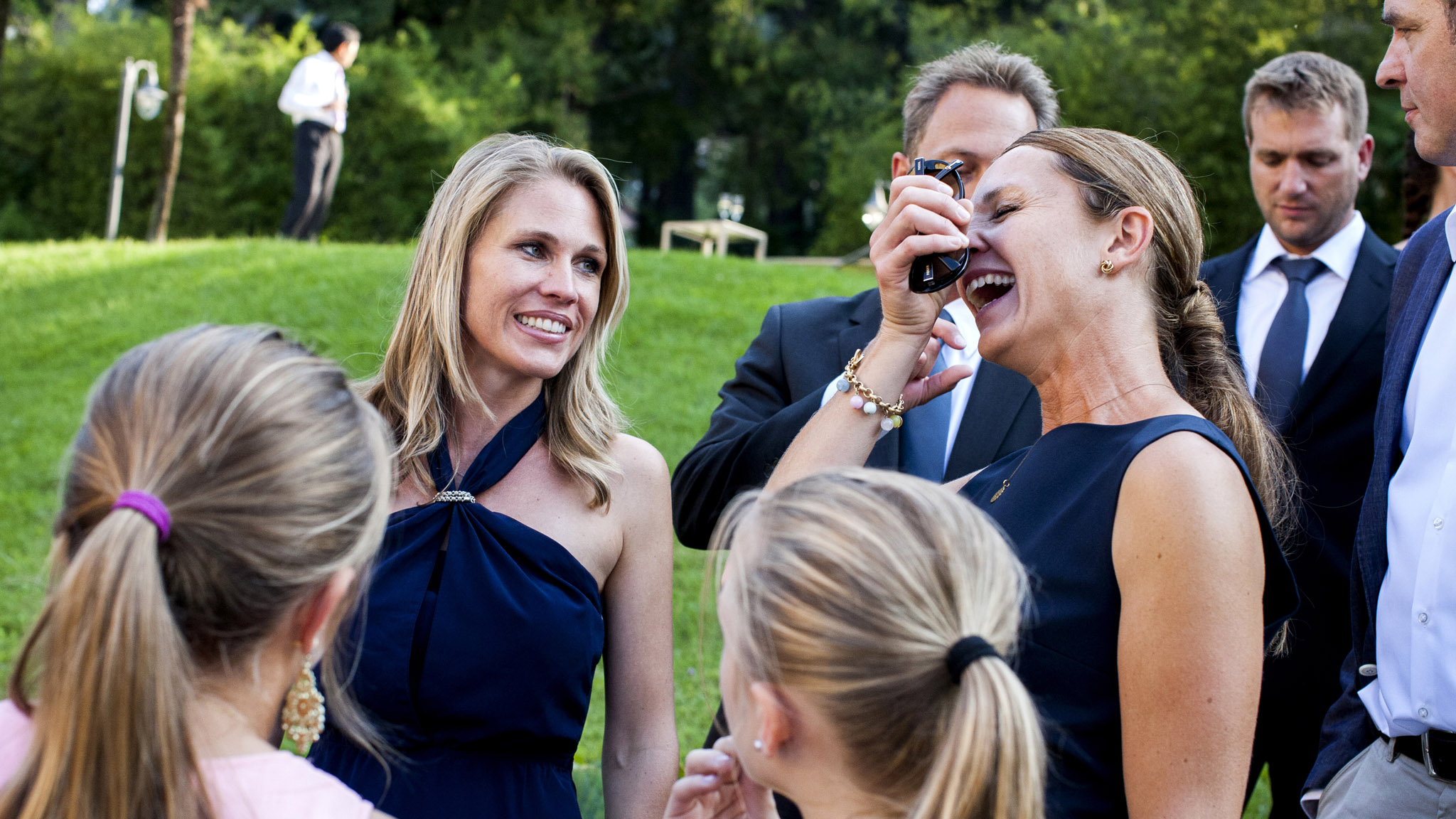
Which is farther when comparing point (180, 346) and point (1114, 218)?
point (1114, 218)

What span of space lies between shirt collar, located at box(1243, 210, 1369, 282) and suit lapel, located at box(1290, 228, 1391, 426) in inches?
2.0

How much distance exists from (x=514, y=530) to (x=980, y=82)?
1843 millimetres

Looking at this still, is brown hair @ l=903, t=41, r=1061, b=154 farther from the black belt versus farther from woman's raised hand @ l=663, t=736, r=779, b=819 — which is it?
woman's raised hand @ l=663, t=736, r=779, b=819

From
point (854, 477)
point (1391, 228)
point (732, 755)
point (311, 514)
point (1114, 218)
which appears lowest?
point (732, 755)

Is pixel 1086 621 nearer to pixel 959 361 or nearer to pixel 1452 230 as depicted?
pixel 959 361

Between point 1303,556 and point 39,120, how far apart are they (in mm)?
23132

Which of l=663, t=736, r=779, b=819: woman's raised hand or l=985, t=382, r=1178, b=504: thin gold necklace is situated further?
l=985, t=382, r=1178, b=504: thin gold necklace

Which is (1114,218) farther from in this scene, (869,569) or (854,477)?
(869,569)

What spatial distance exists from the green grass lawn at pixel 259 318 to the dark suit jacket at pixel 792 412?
9.79ft

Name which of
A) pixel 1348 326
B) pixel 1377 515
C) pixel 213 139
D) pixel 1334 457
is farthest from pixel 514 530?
pixel 213 139

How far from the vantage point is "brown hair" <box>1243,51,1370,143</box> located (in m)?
4.29

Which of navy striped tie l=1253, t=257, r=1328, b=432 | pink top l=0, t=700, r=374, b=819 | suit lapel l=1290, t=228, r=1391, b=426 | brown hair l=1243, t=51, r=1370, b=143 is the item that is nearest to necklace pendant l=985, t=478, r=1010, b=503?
pink top l=0, t=700, r=374, b=819

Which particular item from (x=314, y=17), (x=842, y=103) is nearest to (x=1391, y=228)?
(x=842, y=103)

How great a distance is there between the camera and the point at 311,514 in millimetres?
1651
